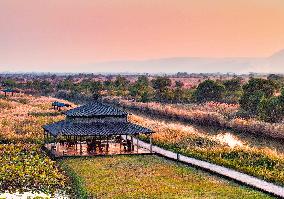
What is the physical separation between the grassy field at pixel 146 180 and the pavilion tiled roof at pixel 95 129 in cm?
206

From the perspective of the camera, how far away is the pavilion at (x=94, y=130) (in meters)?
33.4

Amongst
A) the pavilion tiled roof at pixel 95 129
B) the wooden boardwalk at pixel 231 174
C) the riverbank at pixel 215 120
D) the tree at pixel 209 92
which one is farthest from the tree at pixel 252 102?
the pavilion tiled roof at pixel 95 129

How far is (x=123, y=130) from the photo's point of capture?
111ft

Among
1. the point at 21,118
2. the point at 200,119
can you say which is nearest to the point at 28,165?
the point at 21,118

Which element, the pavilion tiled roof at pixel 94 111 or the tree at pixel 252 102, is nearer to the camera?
the pavilion tiled roof at pixel 94 111

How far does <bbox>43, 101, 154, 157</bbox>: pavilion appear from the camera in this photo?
33.4m

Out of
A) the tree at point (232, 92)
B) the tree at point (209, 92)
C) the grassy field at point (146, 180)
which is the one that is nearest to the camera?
the grassy field at point (146, 180)

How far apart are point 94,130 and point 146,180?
9.20 m

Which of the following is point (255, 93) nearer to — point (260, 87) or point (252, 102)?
point (252, 102)

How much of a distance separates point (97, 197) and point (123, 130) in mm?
11709

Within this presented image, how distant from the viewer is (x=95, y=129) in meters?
34.0

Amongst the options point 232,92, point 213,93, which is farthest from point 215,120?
point 232,92

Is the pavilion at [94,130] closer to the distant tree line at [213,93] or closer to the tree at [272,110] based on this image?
the distant tree line at [213,93]

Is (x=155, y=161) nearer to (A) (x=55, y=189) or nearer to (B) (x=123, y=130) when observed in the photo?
(B) (x=123, y=130)
